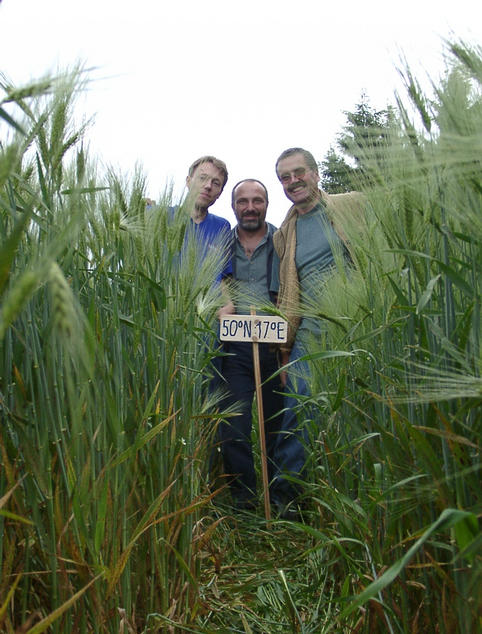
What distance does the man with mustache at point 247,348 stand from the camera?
344cm

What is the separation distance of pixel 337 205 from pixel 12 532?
1202 mm

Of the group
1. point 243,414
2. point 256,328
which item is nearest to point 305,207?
point 256,328

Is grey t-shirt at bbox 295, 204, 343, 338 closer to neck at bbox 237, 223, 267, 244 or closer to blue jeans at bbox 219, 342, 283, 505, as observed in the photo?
neck at bbox 237, 223, 267, 244

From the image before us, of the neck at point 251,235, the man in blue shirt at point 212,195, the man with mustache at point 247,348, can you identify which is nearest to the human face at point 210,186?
the man in blue shirt at point 212,195

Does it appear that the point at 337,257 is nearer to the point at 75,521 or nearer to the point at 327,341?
the point at 327,341

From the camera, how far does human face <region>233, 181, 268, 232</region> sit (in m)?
3.54

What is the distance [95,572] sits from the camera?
122 centimetres

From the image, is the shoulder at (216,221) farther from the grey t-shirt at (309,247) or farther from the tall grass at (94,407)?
the tall grass at (94,407)

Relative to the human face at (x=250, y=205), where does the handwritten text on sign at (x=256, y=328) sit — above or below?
below

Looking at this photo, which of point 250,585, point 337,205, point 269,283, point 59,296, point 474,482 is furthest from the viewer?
point 269,283

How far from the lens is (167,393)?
1.64 metres

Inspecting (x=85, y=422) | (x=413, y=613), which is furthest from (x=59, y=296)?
(x=413, y=613)

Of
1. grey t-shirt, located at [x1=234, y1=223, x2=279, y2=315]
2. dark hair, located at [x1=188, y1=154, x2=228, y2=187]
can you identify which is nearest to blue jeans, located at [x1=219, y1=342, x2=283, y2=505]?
grey t-shirt, located at [x1=234, y1=223, x2=279, y2=315]

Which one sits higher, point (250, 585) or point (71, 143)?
point (71, 143)
